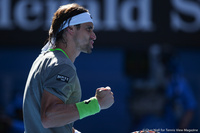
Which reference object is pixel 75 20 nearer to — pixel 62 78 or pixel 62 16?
pixel 62 16

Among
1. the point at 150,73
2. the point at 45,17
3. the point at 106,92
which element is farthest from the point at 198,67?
the point at 106,92

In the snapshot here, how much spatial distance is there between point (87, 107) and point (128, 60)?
16.5 ft

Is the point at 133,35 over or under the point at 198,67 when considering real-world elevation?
over

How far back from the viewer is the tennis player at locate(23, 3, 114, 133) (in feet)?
6.51

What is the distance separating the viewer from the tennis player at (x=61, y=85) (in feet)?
6.51

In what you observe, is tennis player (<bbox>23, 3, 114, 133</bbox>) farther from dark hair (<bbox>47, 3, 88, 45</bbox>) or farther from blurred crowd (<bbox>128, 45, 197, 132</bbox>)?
blurred crowd (<bbox>128, 45, 197, 132</bbox>)

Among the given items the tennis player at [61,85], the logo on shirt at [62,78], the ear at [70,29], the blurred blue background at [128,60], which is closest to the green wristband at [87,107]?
the tennis player at [61,85]

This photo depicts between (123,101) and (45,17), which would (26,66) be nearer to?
(45,17)

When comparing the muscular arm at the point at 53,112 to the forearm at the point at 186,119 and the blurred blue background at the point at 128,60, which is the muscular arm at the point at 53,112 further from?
the forearm at the point at 186,119

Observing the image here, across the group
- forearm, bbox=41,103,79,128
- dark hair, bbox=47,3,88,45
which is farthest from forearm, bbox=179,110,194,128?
forearm, bbox=41,103,79,128

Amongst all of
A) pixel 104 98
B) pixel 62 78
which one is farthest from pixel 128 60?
pixel 62 78

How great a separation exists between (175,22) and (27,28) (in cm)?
288

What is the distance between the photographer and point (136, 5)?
21.6 feet

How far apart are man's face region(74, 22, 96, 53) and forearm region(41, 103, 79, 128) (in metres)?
0.53
